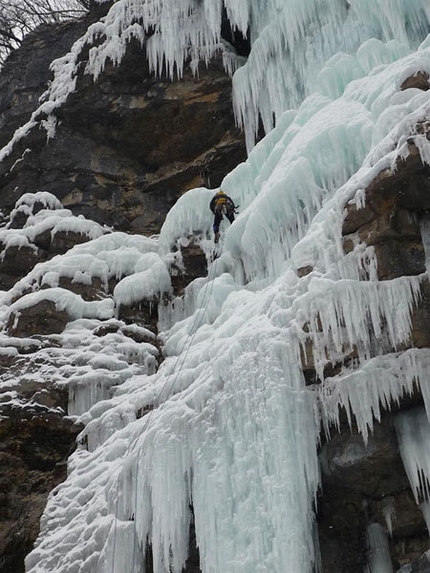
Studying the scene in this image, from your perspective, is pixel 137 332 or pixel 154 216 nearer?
pixel 137 332

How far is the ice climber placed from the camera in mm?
10025

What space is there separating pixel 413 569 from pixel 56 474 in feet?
13.1

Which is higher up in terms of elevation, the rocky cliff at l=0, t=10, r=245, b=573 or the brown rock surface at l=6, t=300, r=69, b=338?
the rocky cliff at l=0, t=10, r=245, b=573

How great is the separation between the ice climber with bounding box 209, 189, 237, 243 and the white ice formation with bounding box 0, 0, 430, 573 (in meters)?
0.45

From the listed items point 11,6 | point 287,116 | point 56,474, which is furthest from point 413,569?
point 11,6

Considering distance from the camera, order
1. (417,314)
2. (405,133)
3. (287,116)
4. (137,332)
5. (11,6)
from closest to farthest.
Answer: (417,314) → (405,133) → (137,332) → (287,116) → (11,6)

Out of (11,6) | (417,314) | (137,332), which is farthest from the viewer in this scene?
(11,6)

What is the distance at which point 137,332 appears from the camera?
920 cm

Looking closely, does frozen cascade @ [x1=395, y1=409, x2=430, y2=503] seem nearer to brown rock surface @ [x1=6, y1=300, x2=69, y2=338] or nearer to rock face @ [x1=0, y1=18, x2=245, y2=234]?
brown rock surface @ [x1=6, y1=300, x2=69, y2=338]

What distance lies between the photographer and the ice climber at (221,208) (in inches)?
395

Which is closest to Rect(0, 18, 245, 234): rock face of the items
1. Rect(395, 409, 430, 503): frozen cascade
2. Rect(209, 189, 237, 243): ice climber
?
Rect(209, 189, 237, 243): ice climber

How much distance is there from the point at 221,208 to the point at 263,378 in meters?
4.64

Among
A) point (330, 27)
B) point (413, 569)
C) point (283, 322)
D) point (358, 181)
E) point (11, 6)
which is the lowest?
point (413, 569)

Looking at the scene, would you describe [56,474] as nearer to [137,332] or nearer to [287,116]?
[137,332]
